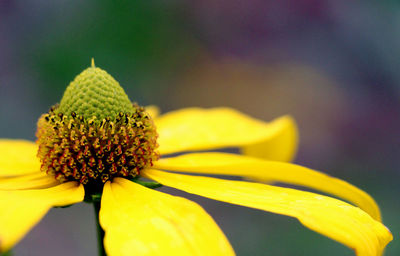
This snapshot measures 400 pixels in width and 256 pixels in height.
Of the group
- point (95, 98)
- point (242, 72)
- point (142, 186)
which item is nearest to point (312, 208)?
point (142, 186)

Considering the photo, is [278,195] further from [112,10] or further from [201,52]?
[201,52]

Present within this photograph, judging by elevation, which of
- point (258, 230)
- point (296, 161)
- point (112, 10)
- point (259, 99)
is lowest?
point (258, 230)

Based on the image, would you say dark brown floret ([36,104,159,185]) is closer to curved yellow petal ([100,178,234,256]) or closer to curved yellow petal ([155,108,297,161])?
curved yellow petal ([100,178,234,256])

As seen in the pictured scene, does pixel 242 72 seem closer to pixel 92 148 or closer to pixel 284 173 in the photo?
pixel 284 173

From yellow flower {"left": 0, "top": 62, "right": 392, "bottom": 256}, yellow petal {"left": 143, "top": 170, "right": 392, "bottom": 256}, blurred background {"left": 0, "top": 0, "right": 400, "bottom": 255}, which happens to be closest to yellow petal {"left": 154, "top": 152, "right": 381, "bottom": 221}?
yellow flower {"left": 0, "top": 62, "right": 392, "bottom": 256}

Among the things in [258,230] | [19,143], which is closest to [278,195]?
[19,143]

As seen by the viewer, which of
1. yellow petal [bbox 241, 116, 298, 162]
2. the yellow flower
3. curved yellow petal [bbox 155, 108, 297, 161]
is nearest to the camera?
the yellow flower
